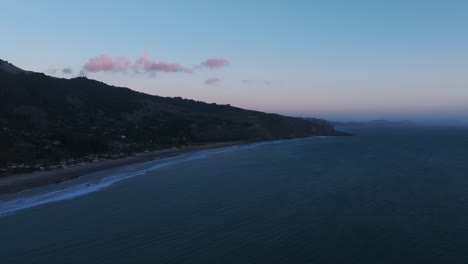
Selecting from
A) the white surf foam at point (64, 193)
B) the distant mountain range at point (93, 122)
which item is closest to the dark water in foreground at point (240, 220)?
the white surf foam at point (64, 193)

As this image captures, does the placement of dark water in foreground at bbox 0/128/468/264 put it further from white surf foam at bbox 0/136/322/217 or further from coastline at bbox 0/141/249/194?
coastline at bbox 0/141/249/194

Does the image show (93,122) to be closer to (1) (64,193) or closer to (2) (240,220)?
(1) (64,193)

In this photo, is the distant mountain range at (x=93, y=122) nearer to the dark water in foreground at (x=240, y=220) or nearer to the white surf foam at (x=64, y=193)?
the white surf foam at (x=64, y=193)

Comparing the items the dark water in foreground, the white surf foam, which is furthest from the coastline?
the white surf foam

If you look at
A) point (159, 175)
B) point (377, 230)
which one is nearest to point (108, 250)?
point (377, 230)

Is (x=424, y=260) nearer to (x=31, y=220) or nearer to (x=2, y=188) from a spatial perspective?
(x=31, y=220)

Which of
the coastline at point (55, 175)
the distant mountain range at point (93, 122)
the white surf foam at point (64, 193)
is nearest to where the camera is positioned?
the white surf foam at point (64, 193)
